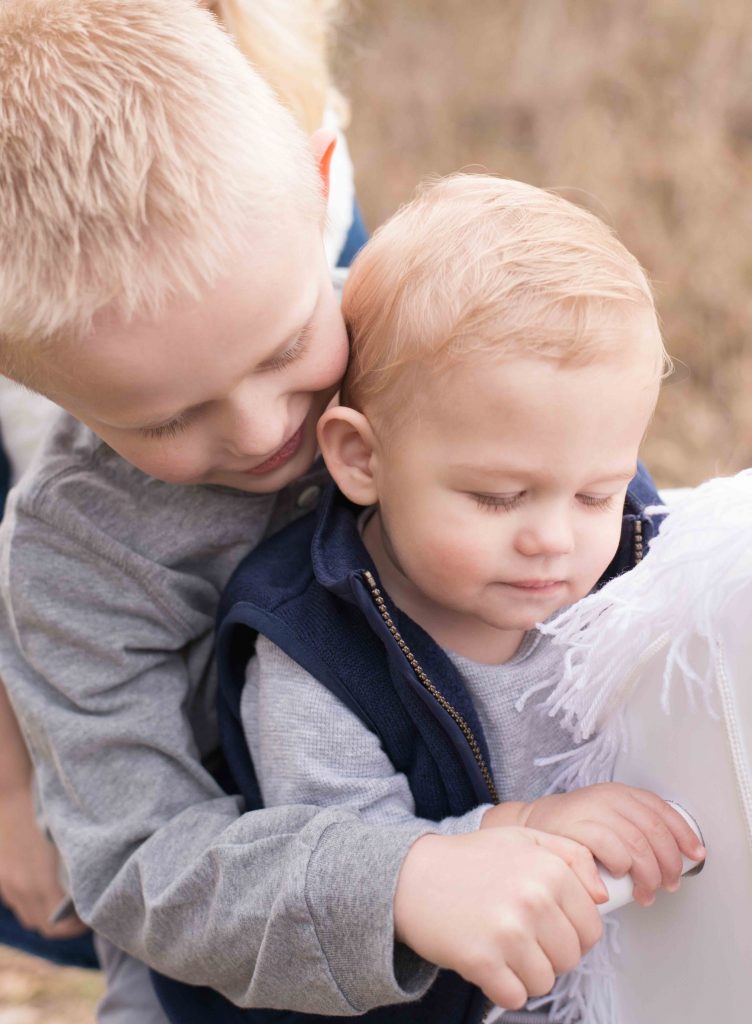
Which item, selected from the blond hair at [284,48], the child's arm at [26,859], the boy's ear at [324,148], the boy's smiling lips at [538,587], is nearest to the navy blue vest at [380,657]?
the boy's smiling lips at [538,587]

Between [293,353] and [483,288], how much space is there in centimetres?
19

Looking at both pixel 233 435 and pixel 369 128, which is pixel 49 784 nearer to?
pixel 233 435

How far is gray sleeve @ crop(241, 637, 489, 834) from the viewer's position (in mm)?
1088

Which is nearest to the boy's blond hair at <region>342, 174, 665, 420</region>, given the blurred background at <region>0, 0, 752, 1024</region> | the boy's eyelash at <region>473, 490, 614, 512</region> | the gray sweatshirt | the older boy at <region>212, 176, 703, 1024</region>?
the older boy at <region>212, 176, 703, 1024</region>

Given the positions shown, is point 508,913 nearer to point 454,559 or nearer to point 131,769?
point 454,559

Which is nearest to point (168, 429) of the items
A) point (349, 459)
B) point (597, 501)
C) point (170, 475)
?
point (170, 475)

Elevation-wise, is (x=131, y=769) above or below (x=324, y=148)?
below

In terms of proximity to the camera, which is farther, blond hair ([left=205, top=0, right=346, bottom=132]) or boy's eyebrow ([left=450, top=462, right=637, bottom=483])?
blond hair ([left=205, top=0, right=346, bottom=132])

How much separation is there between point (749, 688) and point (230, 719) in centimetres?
Result: 58

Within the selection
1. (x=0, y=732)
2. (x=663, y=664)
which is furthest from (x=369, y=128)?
(x=663, y=664)

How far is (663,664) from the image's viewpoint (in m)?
0.97

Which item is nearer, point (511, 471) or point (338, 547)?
point (511, 471)

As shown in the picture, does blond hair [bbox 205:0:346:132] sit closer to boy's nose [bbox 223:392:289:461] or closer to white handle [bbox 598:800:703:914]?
boy's nose [bbox 223:392:289:461]

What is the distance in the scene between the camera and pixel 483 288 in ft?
3.34
